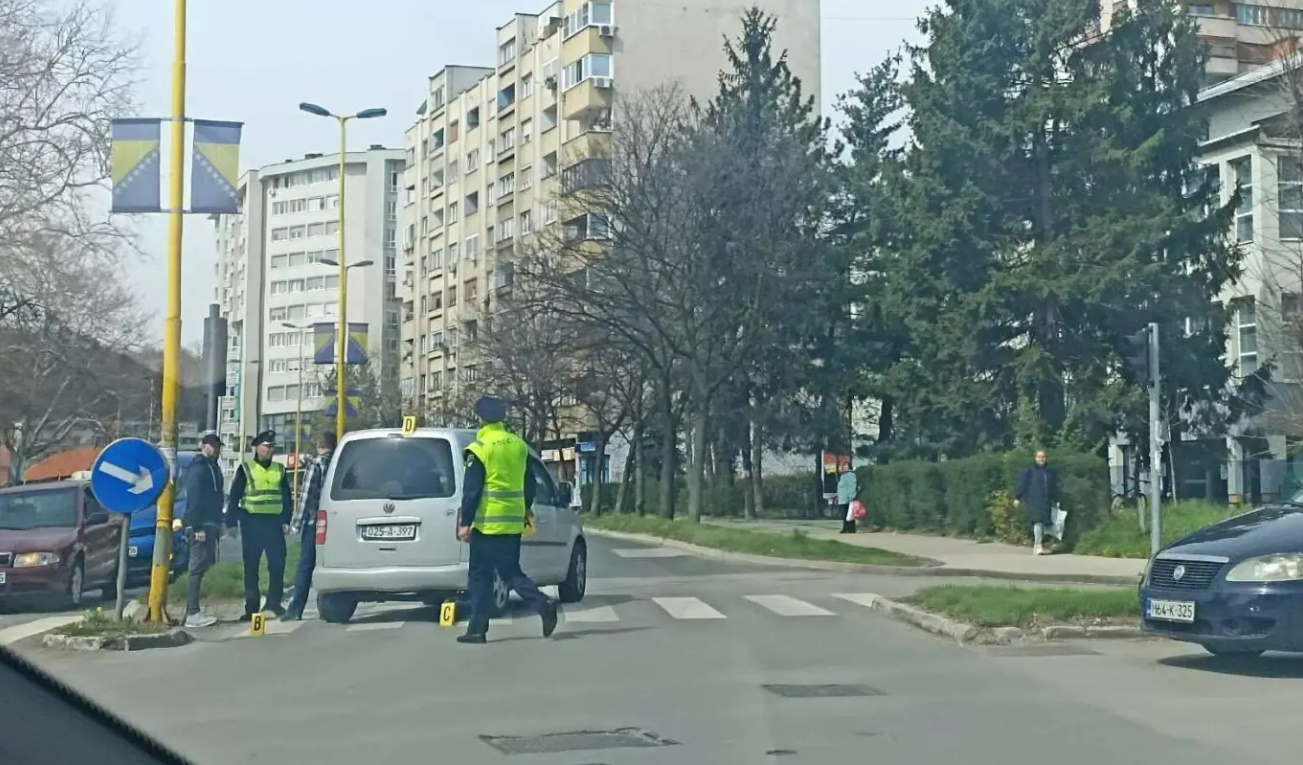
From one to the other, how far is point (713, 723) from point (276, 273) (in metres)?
134

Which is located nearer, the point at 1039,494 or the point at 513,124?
the point at 1039,494

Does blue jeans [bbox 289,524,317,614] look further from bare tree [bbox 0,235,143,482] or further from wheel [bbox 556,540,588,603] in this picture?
bare tree [bbox 0,235,143,482]

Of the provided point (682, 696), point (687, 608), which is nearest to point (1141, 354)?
point (687, 608)

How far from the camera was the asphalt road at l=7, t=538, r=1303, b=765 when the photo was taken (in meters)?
→ 8.55

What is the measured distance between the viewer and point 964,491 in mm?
35906

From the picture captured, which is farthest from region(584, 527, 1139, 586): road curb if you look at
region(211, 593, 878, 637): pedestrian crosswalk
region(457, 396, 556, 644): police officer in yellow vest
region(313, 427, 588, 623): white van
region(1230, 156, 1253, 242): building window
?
region(1230, 156, 1253, 242): building window

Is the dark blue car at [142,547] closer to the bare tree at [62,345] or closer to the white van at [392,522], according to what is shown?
the white van at [392,522]

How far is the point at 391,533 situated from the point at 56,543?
17.5ft

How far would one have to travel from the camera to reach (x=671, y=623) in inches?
610

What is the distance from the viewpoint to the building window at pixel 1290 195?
35312 millimetres

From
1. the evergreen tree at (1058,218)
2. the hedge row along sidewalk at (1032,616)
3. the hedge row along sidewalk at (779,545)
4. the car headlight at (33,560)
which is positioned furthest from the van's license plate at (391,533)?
the evergreen tree at (1058,218)

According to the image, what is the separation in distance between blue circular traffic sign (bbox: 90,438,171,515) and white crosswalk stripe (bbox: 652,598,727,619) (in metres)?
5.14

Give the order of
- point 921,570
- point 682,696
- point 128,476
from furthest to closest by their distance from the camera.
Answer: point 921,570, point 128,476, point 682,696

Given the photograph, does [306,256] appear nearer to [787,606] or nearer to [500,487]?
[787,606]
